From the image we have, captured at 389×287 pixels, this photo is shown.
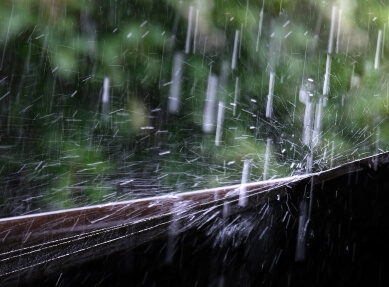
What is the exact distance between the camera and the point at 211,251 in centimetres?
141

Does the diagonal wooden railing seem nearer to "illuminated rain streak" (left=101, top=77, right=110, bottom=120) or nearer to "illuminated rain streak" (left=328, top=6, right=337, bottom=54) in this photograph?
"illuminated rain streak" (left=101, top=77, right=110, bottom=120)

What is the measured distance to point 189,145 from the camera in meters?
1.65

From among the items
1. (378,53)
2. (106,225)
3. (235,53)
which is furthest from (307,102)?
(106,225)

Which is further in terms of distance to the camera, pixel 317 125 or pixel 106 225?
pixel 317 125

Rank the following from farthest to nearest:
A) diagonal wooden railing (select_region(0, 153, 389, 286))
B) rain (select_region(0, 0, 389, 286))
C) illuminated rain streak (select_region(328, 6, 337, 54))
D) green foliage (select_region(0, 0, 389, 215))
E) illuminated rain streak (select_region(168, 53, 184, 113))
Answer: illuminated rain streak (select_region(328, 6, 337, 54)) < illuminated rain streak (select_region(168, 53, 184, 113)) < green foliage (select_region(0, 0, 389, 215)) < rain (select_region(0, 0, 389, 286)) < diagonal wooden railing (select_region(0, 153, 389, 286))

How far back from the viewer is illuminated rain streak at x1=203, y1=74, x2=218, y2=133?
1677 mm

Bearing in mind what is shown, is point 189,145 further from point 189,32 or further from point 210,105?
point 189,32

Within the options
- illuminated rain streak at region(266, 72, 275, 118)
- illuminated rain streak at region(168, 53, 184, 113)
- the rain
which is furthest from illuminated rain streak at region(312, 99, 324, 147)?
illuminated rain streak at region(168, 53, 184, 113)

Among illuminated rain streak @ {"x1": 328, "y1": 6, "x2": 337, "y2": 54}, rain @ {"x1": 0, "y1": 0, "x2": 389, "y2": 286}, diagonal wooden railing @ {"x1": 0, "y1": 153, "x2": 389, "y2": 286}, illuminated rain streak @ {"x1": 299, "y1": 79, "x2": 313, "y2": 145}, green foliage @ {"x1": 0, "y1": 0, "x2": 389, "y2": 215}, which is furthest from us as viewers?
illuminated rain streak @ {"x1": 328, "y1": 6, "x2": 337, "y2": 54}

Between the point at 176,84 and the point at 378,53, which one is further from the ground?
the point at 378,53

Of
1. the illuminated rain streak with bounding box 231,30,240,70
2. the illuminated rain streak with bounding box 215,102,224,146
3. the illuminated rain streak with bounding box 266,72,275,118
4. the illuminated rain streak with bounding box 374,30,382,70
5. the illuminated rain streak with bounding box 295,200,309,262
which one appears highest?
the illuminated rain streak with bounding box 374,30,382,70

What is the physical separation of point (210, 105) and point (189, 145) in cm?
14

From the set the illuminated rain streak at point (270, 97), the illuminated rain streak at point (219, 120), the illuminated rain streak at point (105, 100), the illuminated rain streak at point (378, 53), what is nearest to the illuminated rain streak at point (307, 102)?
the illuminated rain streak at point (270, 97)

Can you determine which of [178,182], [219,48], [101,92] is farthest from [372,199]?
[101,92]
